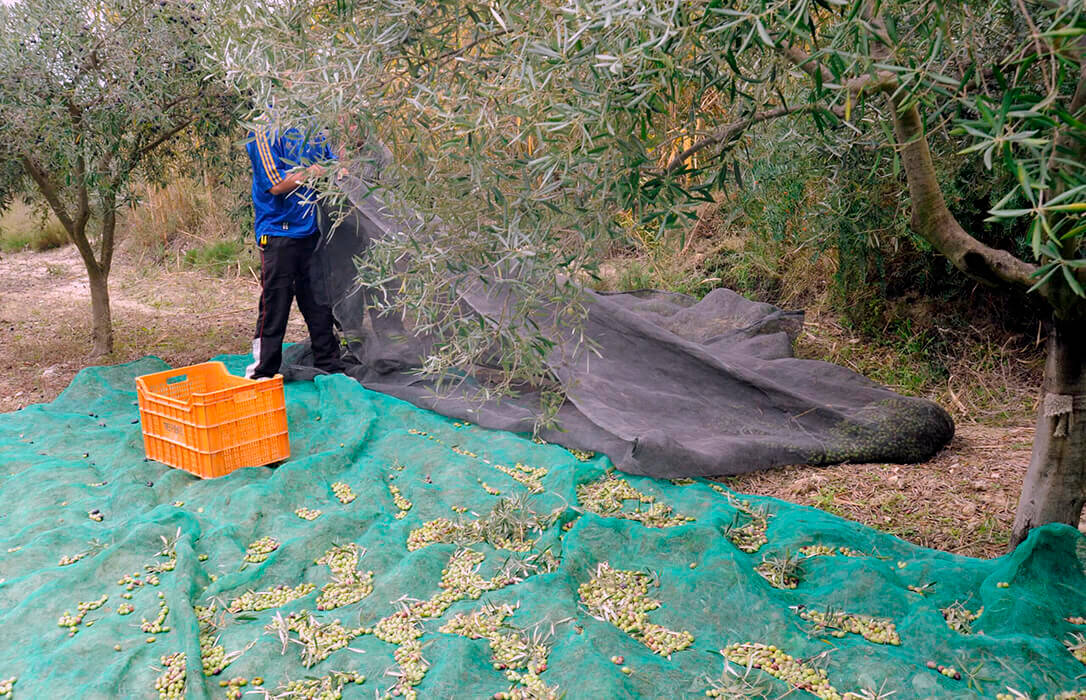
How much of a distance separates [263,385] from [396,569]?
151cm

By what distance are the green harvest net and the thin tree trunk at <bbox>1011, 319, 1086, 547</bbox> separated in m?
0.16

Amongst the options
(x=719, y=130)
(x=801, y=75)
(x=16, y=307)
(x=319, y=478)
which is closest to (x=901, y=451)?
(x=801, y=75)

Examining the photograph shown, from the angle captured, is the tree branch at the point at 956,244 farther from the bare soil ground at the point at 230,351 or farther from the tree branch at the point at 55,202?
the tree branch at the point at 55,202

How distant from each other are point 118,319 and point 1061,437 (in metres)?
7.36

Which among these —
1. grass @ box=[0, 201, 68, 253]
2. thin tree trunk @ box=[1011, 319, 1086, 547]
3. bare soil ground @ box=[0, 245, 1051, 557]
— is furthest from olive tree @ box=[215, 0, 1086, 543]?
grass @ box=[0, 201, 68, 253]

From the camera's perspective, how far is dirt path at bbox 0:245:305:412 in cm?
601

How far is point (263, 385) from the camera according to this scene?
399 centimetres

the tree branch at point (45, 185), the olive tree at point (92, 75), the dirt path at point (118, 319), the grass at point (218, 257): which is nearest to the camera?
the olive tree at point (92, 75)

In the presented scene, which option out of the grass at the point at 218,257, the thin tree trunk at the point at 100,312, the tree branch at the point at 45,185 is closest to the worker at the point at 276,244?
the tree branch at the point at 45,185

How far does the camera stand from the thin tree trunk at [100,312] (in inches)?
230

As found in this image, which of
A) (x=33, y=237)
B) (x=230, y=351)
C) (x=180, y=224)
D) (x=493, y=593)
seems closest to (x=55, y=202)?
(x=230, y=351)

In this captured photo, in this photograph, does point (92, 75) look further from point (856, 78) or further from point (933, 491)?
point (933, 491)

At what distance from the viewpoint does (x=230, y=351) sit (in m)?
6.29

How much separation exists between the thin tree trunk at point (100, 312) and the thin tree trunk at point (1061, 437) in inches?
224
